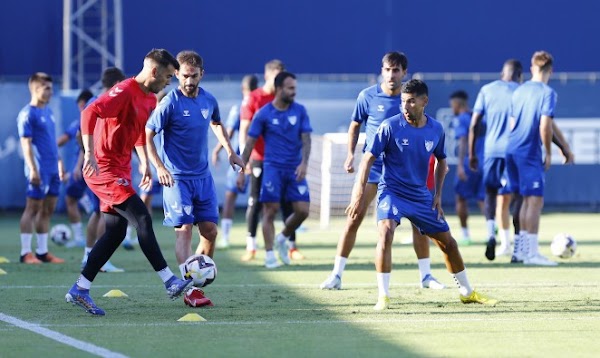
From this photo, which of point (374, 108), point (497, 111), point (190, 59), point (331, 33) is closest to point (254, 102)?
point (497, 111)

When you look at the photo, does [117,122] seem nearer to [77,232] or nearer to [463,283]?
[463,283]

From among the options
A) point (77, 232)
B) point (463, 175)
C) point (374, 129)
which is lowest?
point (77, 232)

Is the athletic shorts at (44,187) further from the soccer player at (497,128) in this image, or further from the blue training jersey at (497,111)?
the blue training jersey at (497,111)

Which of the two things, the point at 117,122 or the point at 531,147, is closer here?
the point at 117,122

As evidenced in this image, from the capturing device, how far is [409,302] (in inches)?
436

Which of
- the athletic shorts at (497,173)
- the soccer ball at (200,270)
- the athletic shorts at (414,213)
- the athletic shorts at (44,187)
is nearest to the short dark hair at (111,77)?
the athletic shorts at (44,187)

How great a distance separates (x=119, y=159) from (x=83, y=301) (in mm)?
1215

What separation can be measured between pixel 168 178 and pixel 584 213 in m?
16.4

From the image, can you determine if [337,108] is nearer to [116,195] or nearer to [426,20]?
[426,20]

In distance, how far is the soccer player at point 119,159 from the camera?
10203 mm

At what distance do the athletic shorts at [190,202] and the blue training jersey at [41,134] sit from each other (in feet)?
15.0

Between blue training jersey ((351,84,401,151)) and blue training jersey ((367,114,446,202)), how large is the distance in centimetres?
136

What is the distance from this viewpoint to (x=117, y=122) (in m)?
10.4

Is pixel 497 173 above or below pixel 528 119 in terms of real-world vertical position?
below
